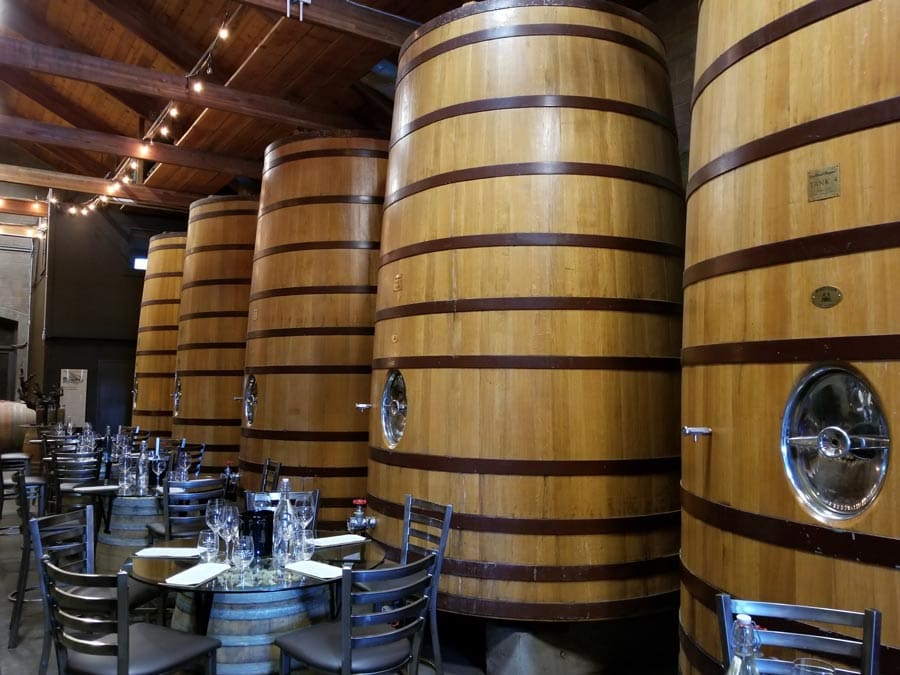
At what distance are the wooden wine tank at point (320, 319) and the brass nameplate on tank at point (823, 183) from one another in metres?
3.46

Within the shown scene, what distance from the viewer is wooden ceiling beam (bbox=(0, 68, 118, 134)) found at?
38.0 ft

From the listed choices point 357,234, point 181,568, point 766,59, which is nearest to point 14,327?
point 357,234

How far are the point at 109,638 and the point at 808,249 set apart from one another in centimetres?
285

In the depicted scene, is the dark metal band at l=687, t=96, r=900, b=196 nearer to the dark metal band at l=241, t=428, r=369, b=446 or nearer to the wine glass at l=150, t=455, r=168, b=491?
the dark metal band at l=241, t=428, r=369, b=446

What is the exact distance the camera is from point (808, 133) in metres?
1.97

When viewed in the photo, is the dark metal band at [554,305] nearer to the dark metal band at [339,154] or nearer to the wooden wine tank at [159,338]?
the dark metal band at [339,154]

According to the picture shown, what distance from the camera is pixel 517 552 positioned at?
307 centimetres

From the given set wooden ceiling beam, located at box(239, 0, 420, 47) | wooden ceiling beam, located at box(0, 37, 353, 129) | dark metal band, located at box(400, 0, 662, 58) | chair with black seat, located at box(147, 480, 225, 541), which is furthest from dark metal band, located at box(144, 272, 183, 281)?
dark metal band, located at box(400, 0, 662, 58)

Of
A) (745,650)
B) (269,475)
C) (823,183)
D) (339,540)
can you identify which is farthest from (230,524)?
(823,183)

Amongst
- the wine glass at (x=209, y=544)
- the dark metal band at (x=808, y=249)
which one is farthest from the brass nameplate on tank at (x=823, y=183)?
the wine glass at (x=209, y=544)

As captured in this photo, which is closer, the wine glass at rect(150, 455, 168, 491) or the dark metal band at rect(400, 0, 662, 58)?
the dark metal band at rect(400, 0, 662, 58)

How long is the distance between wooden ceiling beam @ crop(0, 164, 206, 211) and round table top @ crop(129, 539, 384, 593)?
33.3 ft

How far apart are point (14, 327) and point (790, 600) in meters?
19.8

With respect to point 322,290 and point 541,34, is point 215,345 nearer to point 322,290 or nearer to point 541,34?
point 322,290
